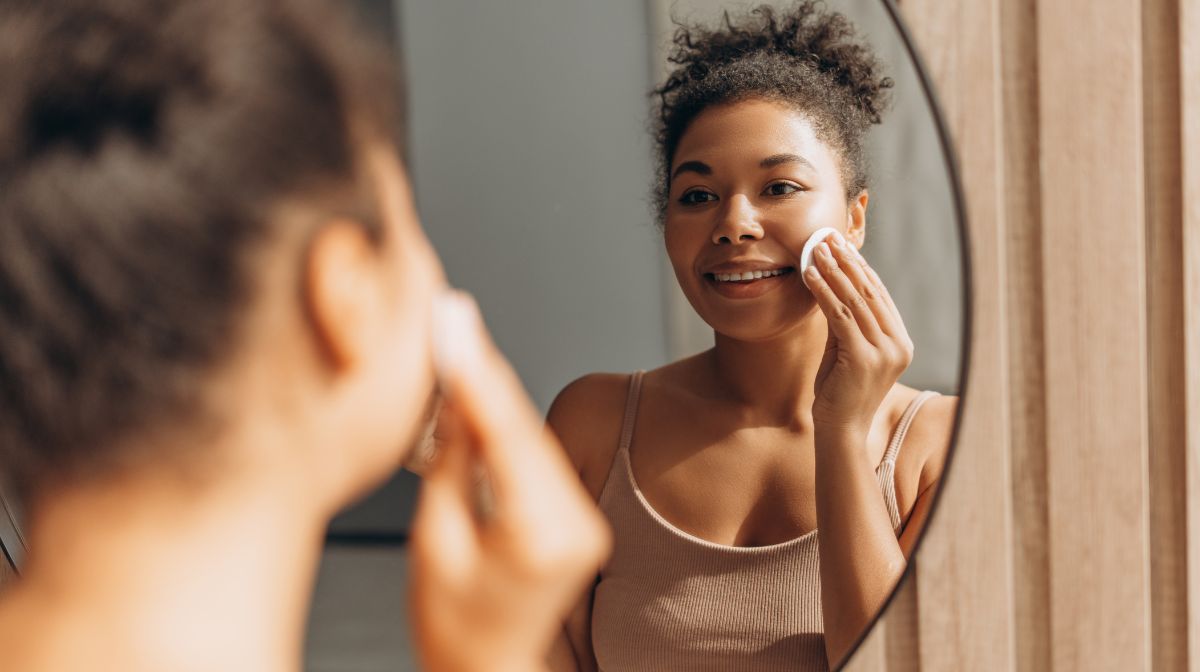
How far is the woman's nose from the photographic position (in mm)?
379

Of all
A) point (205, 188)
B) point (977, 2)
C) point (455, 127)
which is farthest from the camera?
point (977, 2)

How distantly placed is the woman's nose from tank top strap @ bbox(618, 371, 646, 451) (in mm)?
61

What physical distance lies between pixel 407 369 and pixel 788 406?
18 centimetres

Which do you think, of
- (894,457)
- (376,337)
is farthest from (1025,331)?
(376,337)

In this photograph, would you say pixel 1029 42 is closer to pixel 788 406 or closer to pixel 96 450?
pixel 788 406

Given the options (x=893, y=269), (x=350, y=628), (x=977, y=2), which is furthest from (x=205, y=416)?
(x=977, y=2)

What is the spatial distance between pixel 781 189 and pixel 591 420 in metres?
0.12

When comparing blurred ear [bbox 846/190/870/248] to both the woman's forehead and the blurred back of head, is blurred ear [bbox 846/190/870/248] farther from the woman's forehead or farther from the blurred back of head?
the blurred back of head

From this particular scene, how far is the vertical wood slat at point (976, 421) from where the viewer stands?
1.54ft

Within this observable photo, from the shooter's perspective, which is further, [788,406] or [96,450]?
[788,406]

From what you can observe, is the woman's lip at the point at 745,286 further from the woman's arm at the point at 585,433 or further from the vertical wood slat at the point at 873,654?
the vertical wood slat at the point at 873,654

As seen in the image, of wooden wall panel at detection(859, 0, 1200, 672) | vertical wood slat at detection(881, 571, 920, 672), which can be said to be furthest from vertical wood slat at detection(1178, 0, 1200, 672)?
vertical wood slat at detection(881, 571, 920, 672)

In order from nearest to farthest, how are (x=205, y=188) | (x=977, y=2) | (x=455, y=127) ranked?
(x=205, y=188), (x=455, y=127), (x=977, y=2)

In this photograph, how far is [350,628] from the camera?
0.37 metres
